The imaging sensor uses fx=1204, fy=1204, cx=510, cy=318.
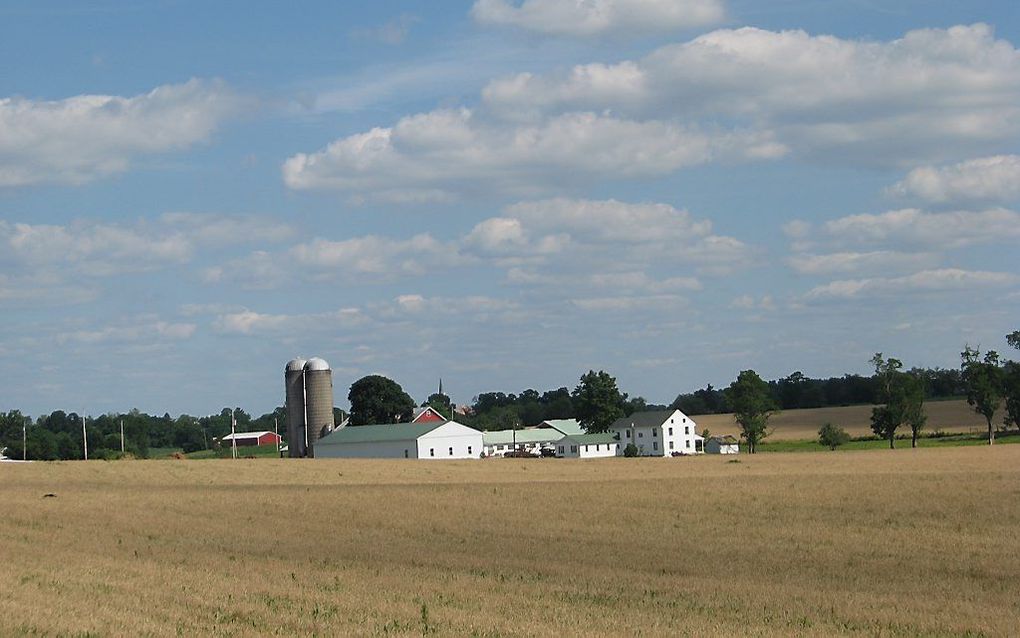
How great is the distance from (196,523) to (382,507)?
7910 mm

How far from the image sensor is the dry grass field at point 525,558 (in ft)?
59.9

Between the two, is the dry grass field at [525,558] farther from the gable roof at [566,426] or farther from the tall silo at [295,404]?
the gable roof at [566,426]

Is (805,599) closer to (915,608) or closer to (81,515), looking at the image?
(915,608)

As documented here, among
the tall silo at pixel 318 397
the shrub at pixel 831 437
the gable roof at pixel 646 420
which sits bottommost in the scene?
the shrub at pixel 831 437

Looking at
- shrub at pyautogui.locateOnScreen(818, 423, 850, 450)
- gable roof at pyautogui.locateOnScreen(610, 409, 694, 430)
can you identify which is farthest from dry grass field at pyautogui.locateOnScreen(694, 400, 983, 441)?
shrub at pyautogui.locateOnScreen(818, 423, 850, 450)

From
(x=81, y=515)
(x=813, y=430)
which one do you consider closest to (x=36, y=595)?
(x=81, y=515)

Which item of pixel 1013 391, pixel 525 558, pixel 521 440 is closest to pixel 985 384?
pixel 1013 391

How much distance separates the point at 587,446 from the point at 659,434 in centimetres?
933

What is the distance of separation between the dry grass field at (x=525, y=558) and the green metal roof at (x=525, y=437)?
103482 millimetres

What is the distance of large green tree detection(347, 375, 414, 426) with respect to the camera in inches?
6501

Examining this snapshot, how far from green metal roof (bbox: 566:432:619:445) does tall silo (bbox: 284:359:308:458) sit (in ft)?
113

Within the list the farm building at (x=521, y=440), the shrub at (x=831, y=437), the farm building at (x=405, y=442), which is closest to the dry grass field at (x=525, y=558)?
the farm building at (x=405, y=442)

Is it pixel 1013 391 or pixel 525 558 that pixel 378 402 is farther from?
pixel 525 558

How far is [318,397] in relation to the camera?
142m
